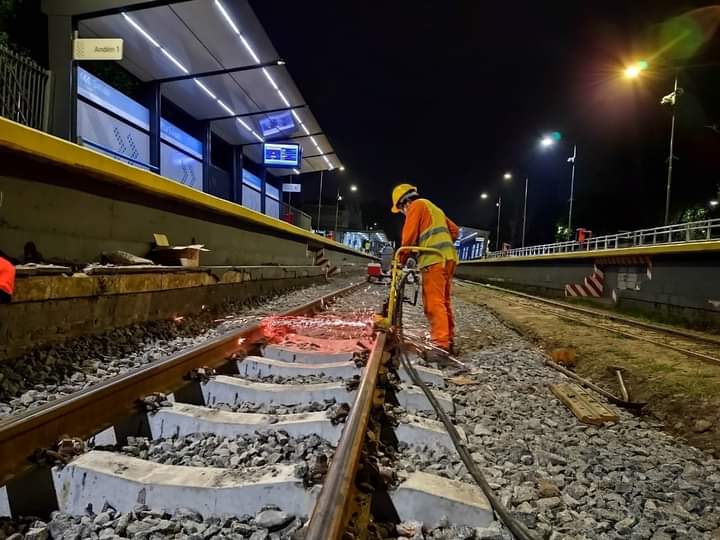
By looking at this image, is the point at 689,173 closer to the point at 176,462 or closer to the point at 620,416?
the point at 620,416

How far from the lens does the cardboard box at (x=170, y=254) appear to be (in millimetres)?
6699

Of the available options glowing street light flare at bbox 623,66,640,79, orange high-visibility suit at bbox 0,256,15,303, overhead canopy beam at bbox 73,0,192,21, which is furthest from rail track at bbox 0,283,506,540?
glowing street light flare at bbox 623,66,640,79

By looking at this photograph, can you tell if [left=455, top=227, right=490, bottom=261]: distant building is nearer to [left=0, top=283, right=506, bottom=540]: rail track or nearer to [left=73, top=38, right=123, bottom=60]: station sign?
[left=73, top=38, right=123, bottom=60]: station sign

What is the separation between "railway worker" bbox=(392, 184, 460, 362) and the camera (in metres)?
5.36

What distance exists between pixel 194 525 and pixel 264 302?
26.2ft

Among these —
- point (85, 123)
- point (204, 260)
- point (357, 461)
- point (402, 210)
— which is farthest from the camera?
point (85, 123)

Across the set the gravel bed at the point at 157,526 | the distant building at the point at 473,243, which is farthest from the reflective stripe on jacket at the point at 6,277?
the distant building at the point at 473,243

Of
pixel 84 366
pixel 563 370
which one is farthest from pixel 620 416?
pixel 84 366

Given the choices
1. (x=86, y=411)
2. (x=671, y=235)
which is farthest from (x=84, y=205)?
(x=671, y=235)

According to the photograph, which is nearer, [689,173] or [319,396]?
[319,396]

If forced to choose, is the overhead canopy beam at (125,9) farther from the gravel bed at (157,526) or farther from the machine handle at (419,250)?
the gravel bed at (157,526)

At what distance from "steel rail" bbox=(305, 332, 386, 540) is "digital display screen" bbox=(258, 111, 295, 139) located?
758 inches

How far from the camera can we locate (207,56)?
14266 mm

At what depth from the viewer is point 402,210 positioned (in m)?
5.95
